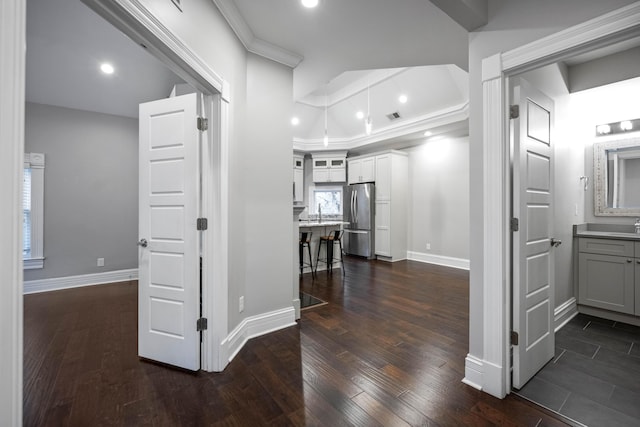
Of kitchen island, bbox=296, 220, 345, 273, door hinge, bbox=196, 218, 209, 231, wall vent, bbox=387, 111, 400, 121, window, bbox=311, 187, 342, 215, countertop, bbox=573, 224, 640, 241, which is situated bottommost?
kitchen island, bbox=296, 220, 345, 273

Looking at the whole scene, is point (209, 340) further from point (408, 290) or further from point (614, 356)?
point (614, 356)

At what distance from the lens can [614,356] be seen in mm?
2416

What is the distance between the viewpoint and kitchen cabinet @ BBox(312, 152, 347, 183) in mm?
7477

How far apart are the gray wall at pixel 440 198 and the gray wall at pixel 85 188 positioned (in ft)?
18.5

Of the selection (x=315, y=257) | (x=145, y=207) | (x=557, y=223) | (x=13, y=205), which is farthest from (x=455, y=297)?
(x=13, y=205)

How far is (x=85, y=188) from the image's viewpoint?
15.1 ft

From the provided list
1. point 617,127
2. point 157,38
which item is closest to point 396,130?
point 617,127

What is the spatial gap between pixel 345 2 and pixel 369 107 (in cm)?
401

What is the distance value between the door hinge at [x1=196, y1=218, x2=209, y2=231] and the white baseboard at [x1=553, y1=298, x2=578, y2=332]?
140 inches

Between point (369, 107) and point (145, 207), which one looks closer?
point (145, 207)

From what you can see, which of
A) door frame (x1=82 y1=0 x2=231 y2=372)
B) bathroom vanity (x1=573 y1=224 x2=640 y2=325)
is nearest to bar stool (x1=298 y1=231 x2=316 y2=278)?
door frame (x1=82 y1=0 x2=231 y2=372)

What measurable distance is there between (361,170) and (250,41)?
479cm

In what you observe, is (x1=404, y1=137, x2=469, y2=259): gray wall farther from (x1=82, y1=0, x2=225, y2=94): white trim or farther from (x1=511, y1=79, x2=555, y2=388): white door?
(x1=82, y1=0, x2=225, y2=94): white trim

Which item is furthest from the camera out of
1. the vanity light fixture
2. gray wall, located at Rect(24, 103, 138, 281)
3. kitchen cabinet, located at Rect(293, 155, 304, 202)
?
kitchen cabinet, located at Rect(293, 155, 304, 202)
